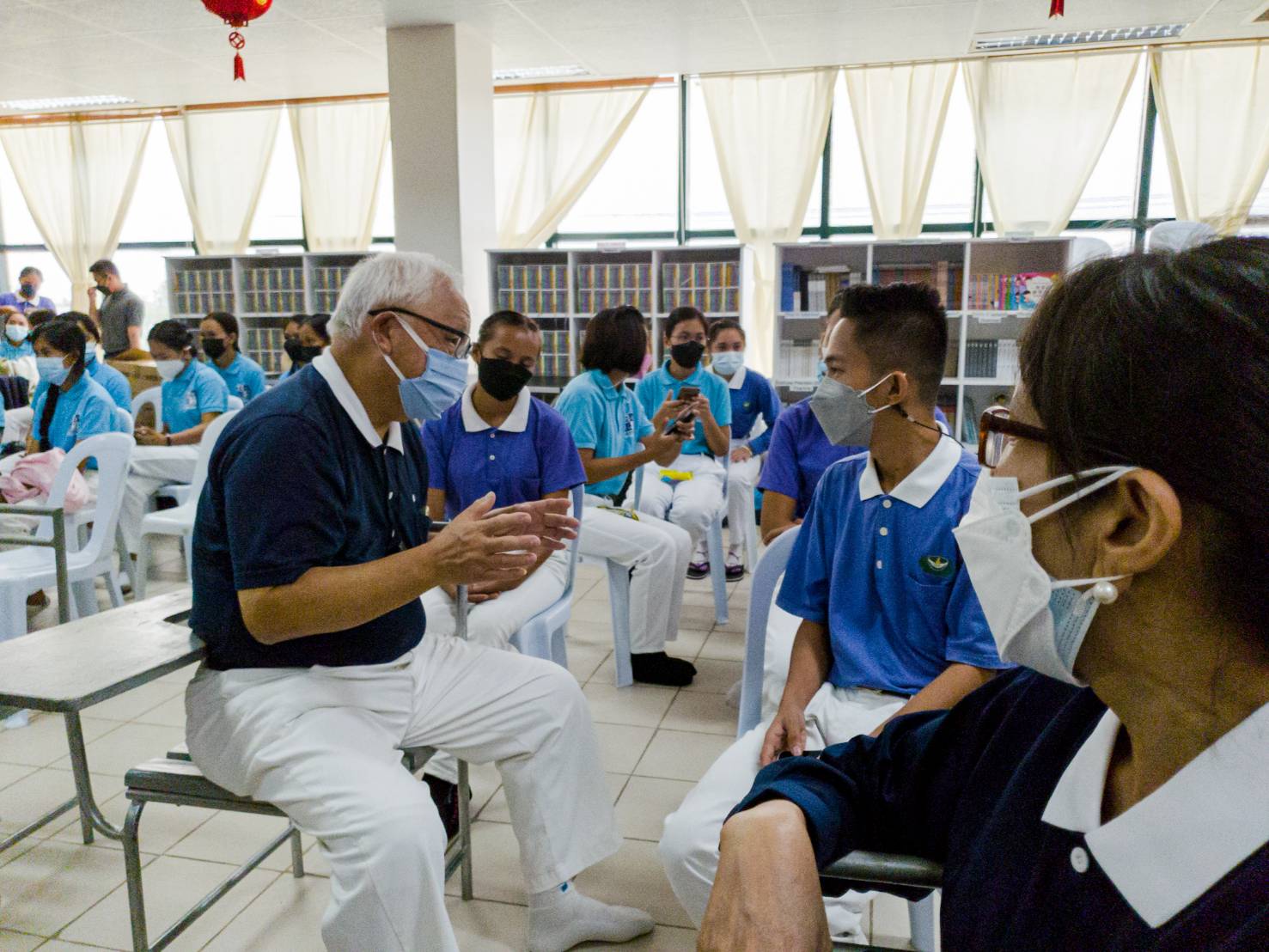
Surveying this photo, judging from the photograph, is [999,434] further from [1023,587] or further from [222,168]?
[222,168]

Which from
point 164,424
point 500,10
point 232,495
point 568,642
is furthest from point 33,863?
point 500,10

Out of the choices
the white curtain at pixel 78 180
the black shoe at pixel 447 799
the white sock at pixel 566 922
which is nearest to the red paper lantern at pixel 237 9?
the black shoe at pixel 447 799

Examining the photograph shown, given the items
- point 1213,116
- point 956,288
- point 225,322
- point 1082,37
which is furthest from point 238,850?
point 1213,116

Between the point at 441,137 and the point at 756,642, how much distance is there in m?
5.22

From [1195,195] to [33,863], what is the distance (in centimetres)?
773

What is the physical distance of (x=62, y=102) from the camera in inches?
309

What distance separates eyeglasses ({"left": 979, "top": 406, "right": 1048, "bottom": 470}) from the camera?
739mm

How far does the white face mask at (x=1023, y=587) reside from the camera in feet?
2.38

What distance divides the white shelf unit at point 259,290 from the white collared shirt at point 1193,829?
7.35 metres

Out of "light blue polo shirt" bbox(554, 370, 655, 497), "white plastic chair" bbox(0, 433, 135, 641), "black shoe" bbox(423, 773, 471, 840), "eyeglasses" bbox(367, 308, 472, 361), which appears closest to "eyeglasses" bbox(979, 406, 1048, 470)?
"eyeglasses" bbox(367, 308, 472, 361)

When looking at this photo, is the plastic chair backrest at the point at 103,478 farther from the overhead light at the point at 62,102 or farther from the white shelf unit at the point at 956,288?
the overhead light at the point at 62,102

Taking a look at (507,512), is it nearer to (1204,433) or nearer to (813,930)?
(813,930)

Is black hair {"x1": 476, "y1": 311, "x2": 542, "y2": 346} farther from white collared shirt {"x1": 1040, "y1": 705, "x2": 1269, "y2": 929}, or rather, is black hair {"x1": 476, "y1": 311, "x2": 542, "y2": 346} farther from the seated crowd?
white collared shirt {"x1": 1040, "y1": 705, "x2": 1269, "y2": 929}

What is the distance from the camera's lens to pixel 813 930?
2.74ft
